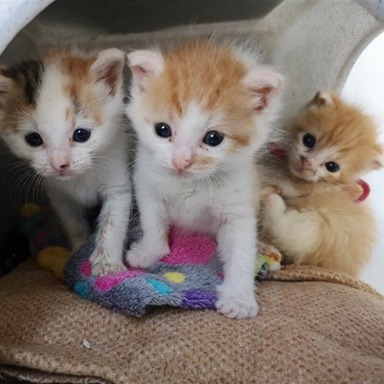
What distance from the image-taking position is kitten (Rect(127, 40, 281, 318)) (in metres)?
1.28

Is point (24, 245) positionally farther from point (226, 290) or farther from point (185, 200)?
point (226, 290)

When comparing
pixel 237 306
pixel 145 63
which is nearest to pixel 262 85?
pixel 145 63

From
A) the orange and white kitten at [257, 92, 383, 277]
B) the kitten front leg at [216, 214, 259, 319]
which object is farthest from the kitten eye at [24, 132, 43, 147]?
the orange and white kitten at [257, 92, 383, 277]

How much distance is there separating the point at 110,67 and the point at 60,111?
0.18 metres

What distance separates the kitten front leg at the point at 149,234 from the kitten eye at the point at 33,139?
272 millimetres

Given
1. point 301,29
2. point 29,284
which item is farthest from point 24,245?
point 301,29

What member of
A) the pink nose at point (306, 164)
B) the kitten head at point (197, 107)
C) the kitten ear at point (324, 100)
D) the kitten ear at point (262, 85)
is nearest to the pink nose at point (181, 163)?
the kitten head at point (197, 107)

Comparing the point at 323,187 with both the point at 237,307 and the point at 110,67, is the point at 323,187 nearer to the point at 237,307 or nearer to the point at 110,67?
the point at 237,307

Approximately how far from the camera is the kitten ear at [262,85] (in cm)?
130

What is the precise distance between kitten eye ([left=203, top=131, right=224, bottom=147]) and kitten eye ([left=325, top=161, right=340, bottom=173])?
0.56 meters

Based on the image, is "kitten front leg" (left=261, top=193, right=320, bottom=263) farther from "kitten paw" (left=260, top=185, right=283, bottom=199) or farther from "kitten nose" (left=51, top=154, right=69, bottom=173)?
"kitten nose" (left=51, top=154, right=69, bottom=173)

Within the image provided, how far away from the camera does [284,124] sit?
1877 mm

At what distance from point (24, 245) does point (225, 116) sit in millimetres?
858

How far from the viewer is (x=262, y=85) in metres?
1.32
